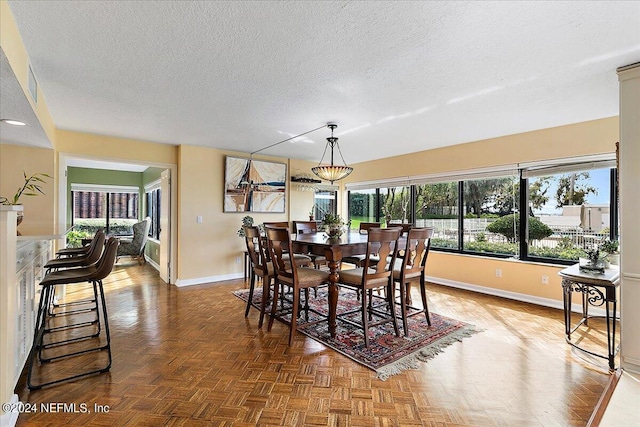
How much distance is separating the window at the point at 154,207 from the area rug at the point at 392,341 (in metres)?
4.69

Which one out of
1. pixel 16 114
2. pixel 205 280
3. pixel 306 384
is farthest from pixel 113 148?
pixel 306 384

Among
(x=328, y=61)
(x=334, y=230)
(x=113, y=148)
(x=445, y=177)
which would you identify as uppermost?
(x=328, y=61)

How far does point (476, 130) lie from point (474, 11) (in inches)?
106

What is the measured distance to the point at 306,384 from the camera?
6.93 ft

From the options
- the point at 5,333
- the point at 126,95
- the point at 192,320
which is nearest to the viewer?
the point at 5,333

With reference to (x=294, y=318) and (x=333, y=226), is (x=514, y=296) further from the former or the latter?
(x=294, y=318)

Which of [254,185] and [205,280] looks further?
[254,185]

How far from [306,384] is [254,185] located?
417 cm

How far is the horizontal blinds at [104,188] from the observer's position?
26.1ft

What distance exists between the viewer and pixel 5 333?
1633 millimetres

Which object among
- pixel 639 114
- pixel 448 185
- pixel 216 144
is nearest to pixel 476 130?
pixel 448 185

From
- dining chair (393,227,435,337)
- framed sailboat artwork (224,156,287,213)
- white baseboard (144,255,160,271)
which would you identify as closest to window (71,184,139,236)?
white baseboard (144,255,160,271)

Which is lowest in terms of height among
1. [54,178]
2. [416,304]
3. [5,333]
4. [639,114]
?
[416,304]

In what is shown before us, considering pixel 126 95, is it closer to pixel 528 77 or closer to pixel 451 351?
pixel 528 77
